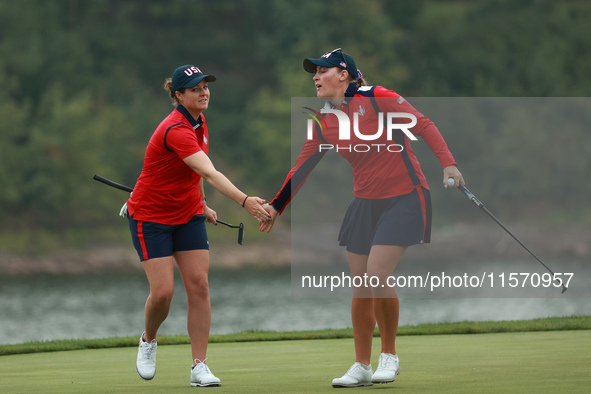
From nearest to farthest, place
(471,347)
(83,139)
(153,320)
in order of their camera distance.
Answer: (153,320)
(471,347)
(83,139)

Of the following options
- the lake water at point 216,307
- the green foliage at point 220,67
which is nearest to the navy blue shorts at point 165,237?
the lake water at point 216,307

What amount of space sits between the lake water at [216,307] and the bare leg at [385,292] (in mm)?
8448

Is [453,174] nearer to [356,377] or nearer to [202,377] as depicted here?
[356,377]

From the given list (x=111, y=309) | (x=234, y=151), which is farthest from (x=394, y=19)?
(x=111, y=309)

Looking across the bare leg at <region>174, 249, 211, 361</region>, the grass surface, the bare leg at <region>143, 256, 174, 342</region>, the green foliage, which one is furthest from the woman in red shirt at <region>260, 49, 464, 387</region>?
the green foliage

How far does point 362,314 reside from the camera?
202 inches

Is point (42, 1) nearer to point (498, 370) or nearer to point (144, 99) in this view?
point (144, 99)

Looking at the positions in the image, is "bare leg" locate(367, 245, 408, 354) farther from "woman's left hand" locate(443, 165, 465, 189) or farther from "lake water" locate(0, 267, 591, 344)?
"lake water" locate(0, 267, 591, 344)

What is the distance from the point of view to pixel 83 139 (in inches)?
1756

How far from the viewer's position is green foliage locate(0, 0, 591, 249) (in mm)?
43594

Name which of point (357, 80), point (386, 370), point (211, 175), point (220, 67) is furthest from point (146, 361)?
point (220, 67)

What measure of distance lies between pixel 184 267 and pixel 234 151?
41939 mm

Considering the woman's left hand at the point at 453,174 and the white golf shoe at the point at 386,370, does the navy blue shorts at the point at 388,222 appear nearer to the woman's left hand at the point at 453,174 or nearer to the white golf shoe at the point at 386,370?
the woman's left hand at the point at 453,174

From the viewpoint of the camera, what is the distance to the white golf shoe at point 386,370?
501 centimetres
